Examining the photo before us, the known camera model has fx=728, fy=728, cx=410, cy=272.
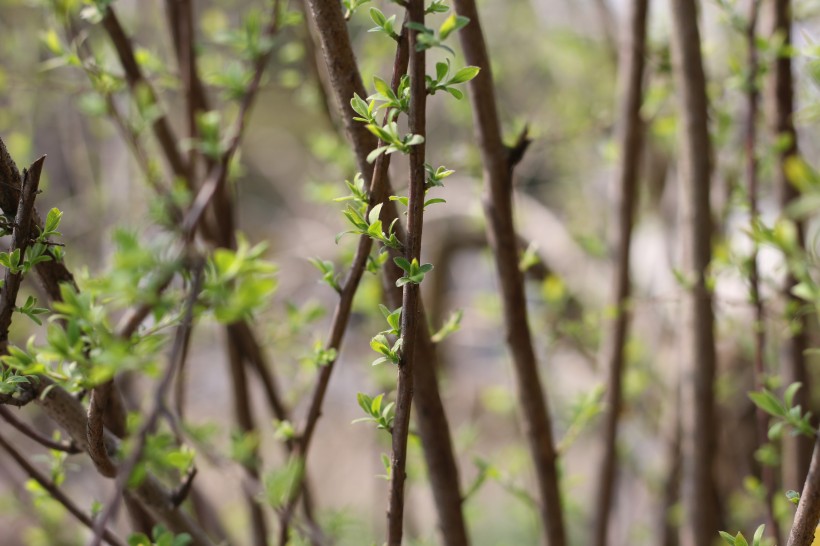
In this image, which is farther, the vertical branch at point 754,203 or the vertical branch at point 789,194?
the vertical branch at point 789,194

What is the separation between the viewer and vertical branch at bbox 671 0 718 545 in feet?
2.92

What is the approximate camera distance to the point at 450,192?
80.6 inches

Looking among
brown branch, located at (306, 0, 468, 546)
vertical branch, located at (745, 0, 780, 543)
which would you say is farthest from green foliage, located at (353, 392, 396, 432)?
vertical branch, located at (745, 0, 780, 543)

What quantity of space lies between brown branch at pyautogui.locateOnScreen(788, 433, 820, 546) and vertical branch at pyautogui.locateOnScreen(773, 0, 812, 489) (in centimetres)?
50

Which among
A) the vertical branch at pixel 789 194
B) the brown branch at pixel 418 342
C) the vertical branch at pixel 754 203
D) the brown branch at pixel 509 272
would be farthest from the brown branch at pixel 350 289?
the vertical branch at pixel 789 194

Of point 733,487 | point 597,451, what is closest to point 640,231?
point 733,487

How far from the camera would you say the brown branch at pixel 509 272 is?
0.67 metres

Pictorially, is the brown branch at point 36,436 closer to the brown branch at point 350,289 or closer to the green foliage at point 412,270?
the brown branch at point 350,289

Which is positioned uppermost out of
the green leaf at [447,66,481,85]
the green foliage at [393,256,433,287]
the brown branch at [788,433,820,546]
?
the green leaf at [447,66,481,85]

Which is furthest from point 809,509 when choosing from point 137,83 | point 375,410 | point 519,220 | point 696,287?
point 519,220

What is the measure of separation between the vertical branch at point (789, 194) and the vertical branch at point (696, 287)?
0.35 ft

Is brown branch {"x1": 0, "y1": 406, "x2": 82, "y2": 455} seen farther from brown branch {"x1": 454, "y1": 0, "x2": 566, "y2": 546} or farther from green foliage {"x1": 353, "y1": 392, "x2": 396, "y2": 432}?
brown branch {"x1": 454, "y1": 0, "x2": 566, "y2": 546}

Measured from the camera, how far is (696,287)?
36.3 inches

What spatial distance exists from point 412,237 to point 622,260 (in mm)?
708
